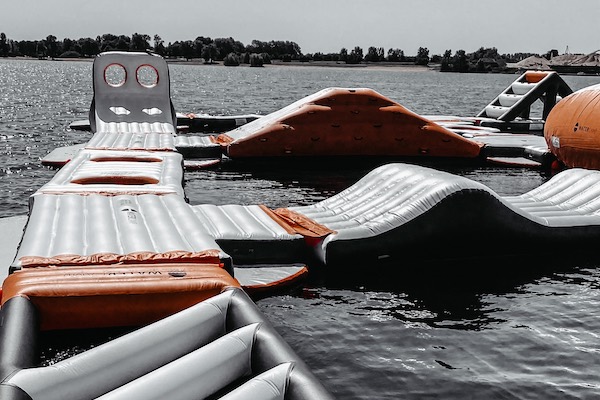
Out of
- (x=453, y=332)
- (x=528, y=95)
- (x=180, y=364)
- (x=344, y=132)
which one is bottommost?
(x=453, y=332)

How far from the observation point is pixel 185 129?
21734mm

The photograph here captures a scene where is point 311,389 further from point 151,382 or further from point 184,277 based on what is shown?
point 184,277

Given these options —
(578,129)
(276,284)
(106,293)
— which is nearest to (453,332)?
(276,284)

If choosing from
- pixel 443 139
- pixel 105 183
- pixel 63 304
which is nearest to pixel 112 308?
pixel 63 304

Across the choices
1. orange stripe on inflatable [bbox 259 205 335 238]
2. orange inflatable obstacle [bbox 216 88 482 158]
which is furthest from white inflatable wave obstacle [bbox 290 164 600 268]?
orange inflatable obstacle [bbox 216 88 482 158]

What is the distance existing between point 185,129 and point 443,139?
9.32 m

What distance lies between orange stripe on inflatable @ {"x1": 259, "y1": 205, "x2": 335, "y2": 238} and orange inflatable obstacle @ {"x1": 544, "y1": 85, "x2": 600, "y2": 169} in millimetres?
7076

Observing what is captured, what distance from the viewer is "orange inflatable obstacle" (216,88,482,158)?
1509 centimetres

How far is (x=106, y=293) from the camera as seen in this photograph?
5156 mm

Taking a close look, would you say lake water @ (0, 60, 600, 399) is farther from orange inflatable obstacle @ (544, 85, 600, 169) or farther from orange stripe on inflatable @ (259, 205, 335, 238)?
orange inflatable obstacle @ (544, 85, 600, 169)

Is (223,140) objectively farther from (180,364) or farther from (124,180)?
(180,364)

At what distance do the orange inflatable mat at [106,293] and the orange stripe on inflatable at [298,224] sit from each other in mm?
2405

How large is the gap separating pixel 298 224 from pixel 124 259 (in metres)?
2.79

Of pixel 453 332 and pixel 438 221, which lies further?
pixel 438 221
